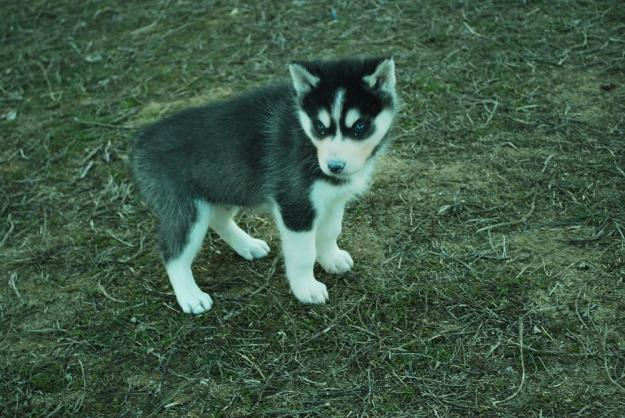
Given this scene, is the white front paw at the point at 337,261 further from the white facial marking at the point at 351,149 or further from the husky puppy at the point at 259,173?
the white facial marking at the point at 351,149

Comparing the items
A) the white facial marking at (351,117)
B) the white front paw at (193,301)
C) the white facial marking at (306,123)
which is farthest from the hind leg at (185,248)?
the white facial marking at (351,117)

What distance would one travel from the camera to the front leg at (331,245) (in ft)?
16.8

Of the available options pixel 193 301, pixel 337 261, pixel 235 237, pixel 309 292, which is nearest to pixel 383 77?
pixel 337 261

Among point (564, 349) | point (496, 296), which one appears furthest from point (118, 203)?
point (564, 349)

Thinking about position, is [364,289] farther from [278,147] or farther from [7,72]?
[7,72]

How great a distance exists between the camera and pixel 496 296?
16.2ft

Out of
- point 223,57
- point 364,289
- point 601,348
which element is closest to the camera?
point 601,348

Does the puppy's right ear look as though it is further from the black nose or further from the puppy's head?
the black nose

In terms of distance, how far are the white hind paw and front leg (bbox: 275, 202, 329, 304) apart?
1.91 ft

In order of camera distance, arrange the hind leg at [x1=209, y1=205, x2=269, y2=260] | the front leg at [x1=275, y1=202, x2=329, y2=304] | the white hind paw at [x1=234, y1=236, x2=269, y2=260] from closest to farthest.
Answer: the front leg at [x1=275, y1=202, x2=329, y2=304] < the hind leg at [x1=209, y1=205, x2=269, y2=260] < the white hind paw at [x1=234, y1=236, x2=269, y2=260]

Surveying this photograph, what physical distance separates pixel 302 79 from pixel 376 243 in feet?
5.34

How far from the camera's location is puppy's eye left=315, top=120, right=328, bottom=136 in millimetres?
4528

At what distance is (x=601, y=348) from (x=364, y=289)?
1666 mm

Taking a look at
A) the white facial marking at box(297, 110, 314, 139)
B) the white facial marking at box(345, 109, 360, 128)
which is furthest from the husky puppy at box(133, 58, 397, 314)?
the white facial marking at box(345, 109, 360, 128)
